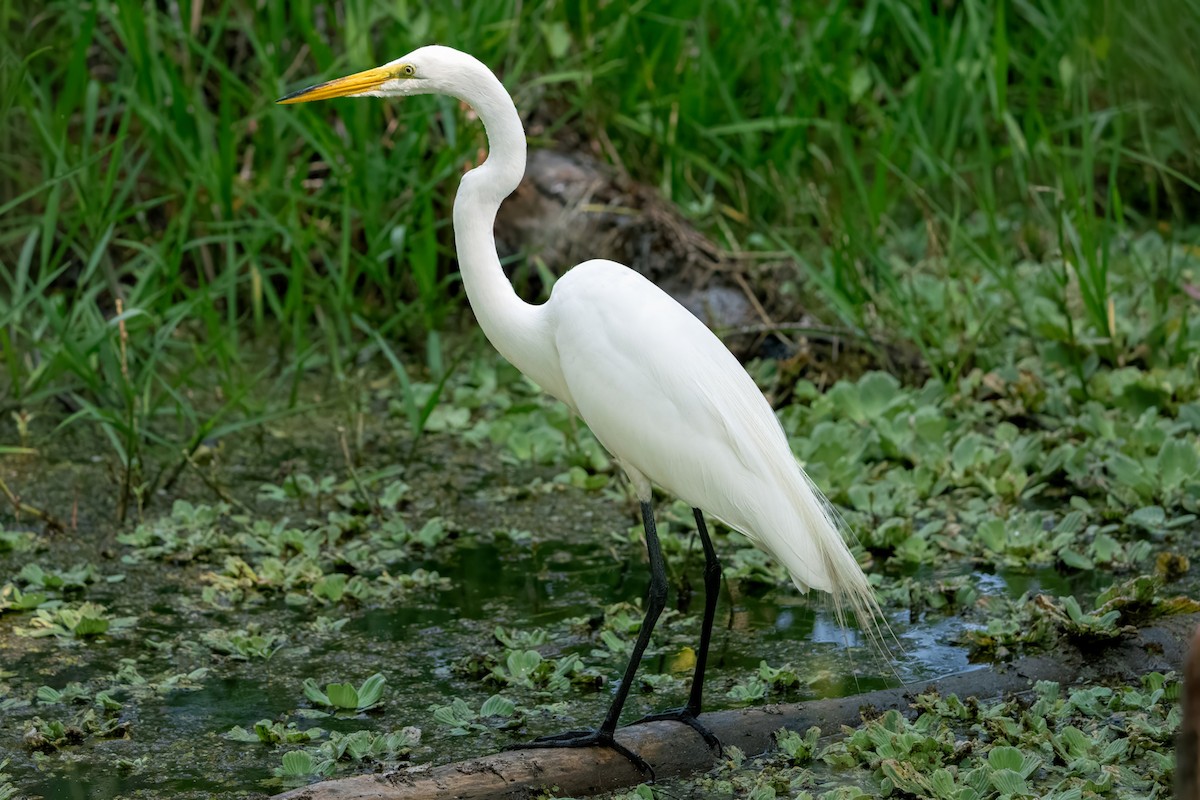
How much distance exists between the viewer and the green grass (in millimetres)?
4562

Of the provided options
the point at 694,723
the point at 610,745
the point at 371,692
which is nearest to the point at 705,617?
the point at 694,723

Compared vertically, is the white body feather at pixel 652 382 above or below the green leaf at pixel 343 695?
above

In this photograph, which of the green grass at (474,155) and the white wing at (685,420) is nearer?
the white wing at (685,420)

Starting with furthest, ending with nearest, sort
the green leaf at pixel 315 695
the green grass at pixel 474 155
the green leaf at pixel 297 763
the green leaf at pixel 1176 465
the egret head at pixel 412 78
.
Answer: the green grass at pixel 474 155, the green leaf at pixel 1176 465, the green leaf at pixel 315 695, the egret head at pixel 412 78, the green leaf at pixel 297 763

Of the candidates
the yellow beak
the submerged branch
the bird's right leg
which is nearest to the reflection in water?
the bird's right leg

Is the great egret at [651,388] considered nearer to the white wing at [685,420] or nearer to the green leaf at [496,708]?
the white wing at [685,420]

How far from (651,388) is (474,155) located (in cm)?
265

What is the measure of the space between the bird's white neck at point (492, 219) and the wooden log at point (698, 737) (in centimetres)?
82

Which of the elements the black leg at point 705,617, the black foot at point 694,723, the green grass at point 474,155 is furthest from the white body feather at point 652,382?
the green grass at point 474,155

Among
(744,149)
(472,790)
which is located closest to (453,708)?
(472,790)

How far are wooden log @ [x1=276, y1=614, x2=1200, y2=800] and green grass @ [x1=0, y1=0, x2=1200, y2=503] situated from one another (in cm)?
166

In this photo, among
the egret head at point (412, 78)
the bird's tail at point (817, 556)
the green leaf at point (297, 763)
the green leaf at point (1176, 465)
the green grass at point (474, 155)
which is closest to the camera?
the green leaf at point (297, 763)

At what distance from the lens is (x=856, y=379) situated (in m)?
4.85

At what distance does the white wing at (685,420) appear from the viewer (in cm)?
281
